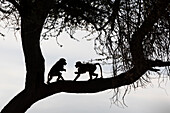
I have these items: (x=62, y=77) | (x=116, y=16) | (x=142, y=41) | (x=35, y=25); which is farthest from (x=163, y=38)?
(x=35, y=25)

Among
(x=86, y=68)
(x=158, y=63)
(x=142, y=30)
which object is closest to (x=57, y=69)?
(x=86, y=68)

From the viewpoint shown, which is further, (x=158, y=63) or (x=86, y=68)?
(x=86, y=68)

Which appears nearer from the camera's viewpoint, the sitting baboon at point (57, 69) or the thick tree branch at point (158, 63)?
the thick tree branch at point (158, 63)

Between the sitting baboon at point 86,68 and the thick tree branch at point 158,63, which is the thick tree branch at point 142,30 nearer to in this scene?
the thick tree branch at point 158,63

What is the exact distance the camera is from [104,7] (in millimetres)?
5238

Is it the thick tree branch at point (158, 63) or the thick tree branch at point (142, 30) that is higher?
the thick tree branch at point (142, 30)

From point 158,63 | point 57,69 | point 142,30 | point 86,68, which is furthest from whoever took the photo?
point 57,69

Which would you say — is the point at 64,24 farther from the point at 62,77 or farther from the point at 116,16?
the point at 116,16

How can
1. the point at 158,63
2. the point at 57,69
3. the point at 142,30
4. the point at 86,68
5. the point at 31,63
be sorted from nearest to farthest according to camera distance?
the point at 142,30, the point at 158,63, the point at 86,68, the point at 57,69, the point at 31,63

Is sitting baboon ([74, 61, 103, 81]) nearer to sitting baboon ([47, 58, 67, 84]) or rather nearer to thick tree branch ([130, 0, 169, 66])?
sitting baboon ([47, 58, 67, 84])

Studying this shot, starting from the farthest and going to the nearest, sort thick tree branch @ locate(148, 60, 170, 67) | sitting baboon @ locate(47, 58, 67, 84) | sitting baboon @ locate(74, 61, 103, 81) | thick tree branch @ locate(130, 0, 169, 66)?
sitting baboon @ locate(47, 58, 67, 84) < sitting baboon @ locate(74, 61, 103, 81) < thick tree branch @ locate(148, 60, 170, 67) < thick tree branch @ locate(130, 0, 169, 66)

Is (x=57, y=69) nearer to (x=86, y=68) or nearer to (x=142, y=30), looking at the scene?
(x=86, y=68)

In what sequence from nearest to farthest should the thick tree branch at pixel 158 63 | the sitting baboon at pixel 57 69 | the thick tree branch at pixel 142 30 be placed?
the thick tree branch at pixel 142 30, the thick tree branch at pixel 158 63, the sitting baboon at pixel 57 69

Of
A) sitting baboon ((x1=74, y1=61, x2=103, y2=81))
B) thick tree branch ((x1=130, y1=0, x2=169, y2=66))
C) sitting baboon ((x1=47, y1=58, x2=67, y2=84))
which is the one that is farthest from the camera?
sitting baboon ((x1=47, y1=58, x2=67, y2=84))
